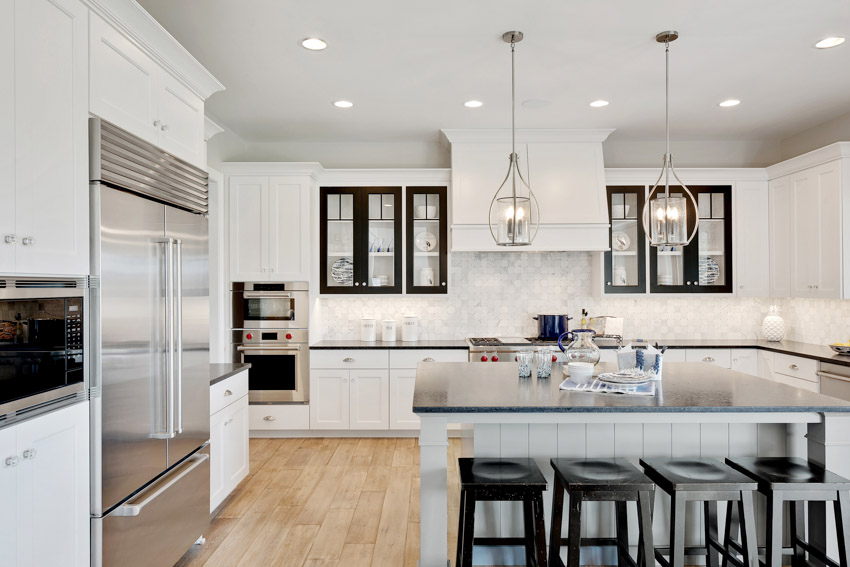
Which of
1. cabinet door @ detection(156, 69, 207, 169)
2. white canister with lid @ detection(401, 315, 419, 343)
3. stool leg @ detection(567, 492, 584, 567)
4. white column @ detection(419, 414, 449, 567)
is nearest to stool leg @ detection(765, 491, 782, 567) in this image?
stool leg @ detection(567, 492, 584, 567)

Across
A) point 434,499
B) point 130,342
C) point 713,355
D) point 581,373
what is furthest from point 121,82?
point 713,355

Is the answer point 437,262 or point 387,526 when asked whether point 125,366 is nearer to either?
point 387,526

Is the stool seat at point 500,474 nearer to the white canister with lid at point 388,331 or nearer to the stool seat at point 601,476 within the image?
the stool seat at point 601,476

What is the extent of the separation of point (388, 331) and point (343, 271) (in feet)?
2.34

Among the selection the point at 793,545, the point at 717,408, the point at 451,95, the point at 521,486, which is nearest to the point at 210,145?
the point at 451,95

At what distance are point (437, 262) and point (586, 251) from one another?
4.63ft

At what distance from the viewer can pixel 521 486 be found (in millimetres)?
2217

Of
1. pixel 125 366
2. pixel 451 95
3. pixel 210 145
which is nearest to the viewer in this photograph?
pixel 125 366

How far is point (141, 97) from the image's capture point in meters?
2.35

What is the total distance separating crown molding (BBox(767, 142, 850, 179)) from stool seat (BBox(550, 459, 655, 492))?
3363 millimetres

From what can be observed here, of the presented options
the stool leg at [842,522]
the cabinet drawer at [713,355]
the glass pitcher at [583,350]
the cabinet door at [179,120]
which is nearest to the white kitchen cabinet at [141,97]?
the cabinet door at [179,120]

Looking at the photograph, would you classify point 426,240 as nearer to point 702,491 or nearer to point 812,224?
point 812,224

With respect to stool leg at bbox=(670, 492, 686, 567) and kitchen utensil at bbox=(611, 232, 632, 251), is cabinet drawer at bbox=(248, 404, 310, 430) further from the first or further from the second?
stool leg at bbox=(670, 492, 686, 567)

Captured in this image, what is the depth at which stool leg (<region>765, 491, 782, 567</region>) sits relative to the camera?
7.22 ft
